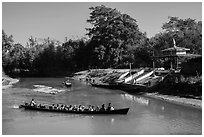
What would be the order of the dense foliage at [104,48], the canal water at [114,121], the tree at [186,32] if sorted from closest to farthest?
1. the canal water at [114,121]
2. the tree at [186,32]
3. the dense foliage at [104,48]

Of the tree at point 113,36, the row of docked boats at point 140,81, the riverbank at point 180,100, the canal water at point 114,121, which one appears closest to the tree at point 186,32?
the tree at point 113,36

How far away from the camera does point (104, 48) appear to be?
75.2 m

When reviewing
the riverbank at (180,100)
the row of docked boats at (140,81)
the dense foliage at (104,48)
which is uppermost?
the dense foliage at (104,48)

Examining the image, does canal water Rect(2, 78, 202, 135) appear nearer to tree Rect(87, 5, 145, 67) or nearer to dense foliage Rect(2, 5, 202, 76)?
dense foliage Rect(2, 5, 202, 76)

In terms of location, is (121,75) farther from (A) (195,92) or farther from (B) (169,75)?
(A) (195,92)

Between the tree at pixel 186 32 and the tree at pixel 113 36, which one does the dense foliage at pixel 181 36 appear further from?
the tree at pixel 113 36

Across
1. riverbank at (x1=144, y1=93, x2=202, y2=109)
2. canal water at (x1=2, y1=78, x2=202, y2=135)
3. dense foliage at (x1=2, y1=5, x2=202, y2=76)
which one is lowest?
canal water at (x1=2, y1=78, x2=202, y2=135)

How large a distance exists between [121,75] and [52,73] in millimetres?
34139

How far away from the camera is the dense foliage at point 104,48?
6800cm

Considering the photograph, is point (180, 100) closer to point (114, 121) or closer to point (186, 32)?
point (114, 121)

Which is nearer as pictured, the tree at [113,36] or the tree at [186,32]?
the tree at [186,32]

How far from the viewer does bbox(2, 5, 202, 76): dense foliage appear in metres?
68.0

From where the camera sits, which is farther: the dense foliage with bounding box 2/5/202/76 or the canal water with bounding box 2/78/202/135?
the dense foliage with bounding box 2/5/202/76

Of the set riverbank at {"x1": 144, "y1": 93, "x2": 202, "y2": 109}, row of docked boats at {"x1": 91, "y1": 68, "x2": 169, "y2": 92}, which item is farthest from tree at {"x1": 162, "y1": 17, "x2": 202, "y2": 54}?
riverbank at {"x1": 144, "y1": 93, "x2": 202, "y2": 109}
